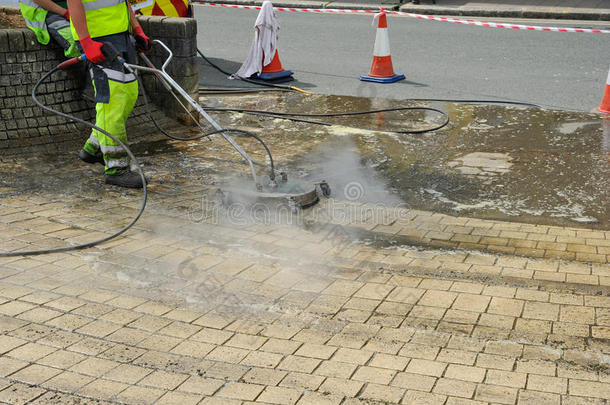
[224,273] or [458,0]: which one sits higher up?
[458,0]

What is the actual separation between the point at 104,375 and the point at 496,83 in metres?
7.07

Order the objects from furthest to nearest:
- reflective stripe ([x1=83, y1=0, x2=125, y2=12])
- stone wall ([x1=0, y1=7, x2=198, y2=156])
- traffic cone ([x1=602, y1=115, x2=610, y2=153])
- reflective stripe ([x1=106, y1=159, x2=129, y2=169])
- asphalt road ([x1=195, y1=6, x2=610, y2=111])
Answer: asphalt road ([x1=195, y1=6, x2=610, y2=111]) → traffic cone ([x1=602, y1=115, x2=610, y2=153]) → stone wall ([x1=0, y1=7, x2=198, y2=156]) → reflective stripe ([x1=106, y1=159, x2=129, y2=169]) → reflective stripe ([x1=83, y1=0, x2=125, y2=12])

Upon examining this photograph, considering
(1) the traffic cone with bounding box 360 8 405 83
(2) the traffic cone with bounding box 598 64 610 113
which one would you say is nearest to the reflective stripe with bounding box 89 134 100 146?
(1) the traffic cone with bounding box 360 8 405 83

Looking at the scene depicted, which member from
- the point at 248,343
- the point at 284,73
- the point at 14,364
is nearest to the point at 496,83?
the point at 284,73

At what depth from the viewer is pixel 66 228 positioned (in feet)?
14.1

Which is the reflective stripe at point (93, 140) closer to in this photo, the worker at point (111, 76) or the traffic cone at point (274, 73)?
the worker at point (111, 76)

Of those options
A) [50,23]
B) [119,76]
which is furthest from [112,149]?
[50,23]

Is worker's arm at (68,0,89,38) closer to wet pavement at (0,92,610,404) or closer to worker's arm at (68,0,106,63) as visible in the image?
worker's arm at (68,0,106,63)

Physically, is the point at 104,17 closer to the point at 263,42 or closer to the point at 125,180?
the point at 125,180

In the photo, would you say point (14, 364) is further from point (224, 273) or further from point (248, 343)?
point (224, 273)

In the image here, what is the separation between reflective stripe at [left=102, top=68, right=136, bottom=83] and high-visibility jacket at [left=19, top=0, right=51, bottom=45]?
1.12 meters

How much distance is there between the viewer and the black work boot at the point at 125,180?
16.8 feet

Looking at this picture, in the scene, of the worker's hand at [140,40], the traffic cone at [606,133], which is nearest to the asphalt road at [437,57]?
the traffic cone at [606,133]

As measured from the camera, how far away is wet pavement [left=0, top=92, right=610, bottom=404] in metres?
2.75
